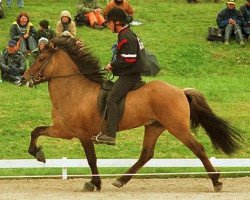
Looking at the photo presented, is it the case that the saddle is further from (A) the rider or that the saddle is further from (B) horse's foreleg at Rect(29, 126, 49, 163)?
(B) horse's foreleg at Rect(29, 126, 49, 163)

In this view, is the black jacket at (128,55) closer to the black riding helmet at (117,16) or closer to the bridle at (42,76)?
the black riding helmet at (117,16)

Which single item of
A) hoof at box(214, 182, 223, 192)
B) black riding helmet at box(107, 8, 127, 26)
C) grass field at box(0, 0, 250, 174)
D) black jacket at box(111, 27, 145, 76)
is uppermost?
black riding helmet at box(107, 8, 127, 26)

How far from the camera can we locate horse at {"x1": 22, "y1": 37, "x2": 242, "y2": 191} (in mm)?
13055

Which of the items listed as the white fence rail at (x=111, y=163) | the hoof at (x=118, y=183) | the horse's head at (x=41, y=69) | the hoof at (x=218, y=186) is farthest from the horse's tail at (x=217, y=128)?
the horse's head at (x=41, y=69)

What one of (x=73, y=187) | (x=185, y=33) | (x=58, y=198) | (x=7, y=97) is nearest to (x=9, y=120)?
(x=7, y=97)

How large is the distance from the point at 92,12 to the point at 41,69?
10.5 metres

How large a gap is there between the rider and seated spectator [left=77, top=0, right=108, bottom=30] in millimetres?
10668

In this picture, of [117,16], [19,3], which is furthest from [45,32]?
[117,16]

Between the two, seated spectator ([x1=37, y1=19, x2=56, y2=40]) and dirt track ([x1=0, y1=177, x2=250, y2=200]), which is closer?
dirt track ([x1=0, y1=177, x2=250, y2=200])

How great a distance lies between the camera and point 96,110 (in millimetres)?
13250

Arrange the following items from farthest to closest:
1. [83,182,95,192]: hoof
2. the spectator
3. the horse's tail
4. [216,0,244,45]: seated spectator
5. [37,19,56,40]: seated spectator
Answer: the spectator
[216,0,244,45]: seated spectator
[37,19,56,40]: seated spectator
the horse's tail
[83,182,95,192]: hoof

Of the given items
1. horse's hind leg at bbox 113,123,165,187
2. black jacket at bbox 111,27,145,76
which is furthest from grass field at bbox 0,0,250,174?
black jacket at bbox 111,27,145,76

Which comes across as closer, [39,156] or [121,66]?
[121,66]

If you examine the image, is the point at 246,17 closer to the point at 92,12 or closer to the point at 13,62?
the point at 92,12
